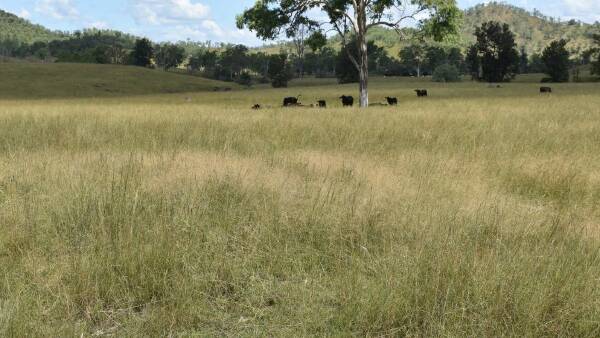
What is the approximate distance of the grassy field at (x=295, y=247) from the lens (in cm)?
329

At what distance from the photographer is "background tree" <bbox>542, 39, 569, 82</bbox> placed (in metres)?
100

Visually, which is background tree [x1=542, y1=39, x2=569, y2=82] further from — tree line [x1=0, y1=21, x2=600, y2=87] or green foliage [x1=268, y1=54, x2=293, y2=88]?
green foliage [x1=268, y1=54, x2=293, y2=88]

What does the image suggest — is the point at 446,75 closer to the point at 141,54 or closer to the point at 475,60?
the point at 475,60

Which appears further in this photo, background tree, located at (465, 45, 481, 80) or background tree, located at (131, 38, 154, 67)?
background tree, located at (131, 38, 154, 67)

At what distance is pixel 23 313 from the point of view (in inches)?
125

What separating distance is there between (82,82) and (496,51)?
7916 centimetres

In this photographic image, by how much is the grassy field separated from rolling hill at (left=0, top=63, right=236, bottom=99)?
60012 mm

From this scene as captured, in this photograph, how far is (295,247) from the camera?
4.50 m

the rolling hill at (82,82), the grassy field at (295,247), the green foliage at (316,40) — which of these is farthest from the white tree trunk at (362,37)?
the rolling hill at (82,82)

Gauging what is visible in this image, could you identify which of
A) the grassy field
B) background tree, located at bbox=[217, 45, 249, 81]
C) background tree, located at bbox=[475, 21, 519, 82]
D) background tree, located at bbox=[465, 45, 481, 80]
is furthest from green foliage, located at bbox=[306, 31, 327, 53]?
background tree, located at bbox=[217, 45, 249, 81]

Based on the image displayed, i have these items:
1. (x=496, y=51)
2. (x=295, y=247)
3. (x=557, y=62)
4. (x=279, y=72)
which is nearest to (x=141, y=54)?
(x=279, y=72)

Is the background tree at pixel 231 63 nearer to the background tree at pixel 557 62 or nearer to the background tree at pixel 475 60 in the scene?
the background tree at pixel 475 60

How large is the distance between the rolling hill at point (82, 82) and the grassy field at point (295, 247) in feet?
197

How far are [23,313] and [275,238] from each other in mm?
2188
